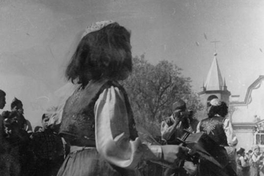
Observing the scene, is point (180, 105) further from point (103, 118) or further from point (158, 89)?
point (158, 89)

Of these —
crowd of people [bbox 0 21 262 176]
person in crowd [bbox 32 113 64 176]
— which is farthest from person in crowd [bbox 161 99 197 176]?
crowd of people [bbox 0 21 262 176]

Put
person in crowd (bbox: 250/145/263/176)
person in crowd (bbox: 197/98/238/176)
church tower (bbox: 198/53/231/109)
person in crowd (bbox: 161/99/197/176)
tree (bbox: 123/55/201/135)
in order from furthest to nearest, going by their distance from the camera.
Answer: person in crowd (bbox: 250/145/263/176), tree (bbox: 123/55/201/135), church tower (bbox: 198/53/231/109), person in crowd (bbox: 161/99/197/176), person in crowd (bbox: 197/98/238/176)

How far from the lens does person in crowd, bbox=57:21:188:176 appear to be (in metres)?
1.83

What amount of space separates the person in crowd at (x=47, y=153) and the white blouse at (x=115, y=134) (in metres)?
2.59

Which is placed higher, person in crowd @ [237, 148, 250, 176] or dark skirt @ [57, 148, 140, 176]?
dark skirt @ [57, 148, 140, 176]

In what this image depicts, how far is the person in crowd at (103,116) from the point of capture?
183cm

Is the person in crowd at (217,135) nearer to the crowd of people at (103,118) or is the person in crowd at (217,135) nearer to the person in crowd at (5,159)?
the person in crowd at (5,159)

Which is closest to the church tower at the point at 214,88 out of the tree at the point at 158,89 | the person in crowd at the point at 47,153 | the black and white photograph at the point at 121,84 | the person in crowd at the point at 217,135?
the black and white photograph at the point at 121,84

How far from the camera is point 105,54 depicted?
2.03 m

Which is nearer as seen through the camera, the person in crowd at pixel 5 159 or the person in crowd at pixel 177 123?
the person in crowd at pixel 5 159

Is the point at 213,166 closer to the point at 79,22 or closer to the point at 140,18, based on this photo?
the point at 79,22

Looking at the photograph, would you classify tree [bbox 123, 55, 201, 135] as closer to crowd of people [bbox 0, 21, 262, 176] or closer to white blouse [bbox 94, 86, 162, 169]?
crowd of people [bbox 0, 21, 262, 176]

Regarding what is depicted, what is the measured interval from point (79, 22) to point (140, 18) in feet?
4.85

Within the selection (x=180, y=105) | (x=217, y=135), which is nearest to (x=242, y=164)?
(x=180, y=105)
